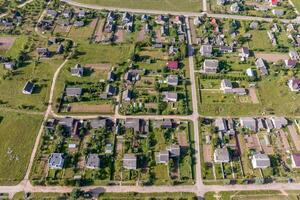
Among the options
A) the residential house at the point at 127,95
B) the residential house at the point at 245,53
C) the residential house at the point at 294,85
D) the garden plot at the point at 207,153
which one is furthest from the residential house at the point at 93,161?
the residential house at the point at 294,85

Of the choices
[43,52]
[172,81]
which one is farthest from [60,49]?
[172,81]

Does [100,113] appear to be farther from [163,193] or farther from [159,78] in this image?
[163,193]

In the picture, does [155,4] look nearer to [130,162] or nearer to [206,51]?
[206,51]

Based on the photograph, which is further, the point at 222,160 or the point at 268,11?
the point at 268,11

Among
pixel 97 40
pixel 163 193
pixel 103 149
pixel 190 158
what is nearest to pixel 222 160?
pixel 190 158

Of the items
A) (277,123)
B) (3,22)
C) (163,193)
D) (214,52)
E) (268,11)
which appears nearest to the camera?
(163,193)

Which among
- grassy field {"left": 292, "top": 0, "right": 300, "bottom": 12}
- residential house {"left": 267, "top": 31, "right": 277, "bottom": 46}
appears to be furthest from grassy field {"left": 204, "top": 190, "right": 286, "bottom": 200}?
grassy field {"left": 292, "top": 0, "right": 300, "bottom": 12}

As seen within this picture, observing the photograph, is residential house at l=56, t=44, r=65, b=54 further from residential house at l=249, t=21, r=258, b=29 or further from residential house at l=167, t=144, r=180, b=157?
residential house at l=249, t=21, r=258, b=29
